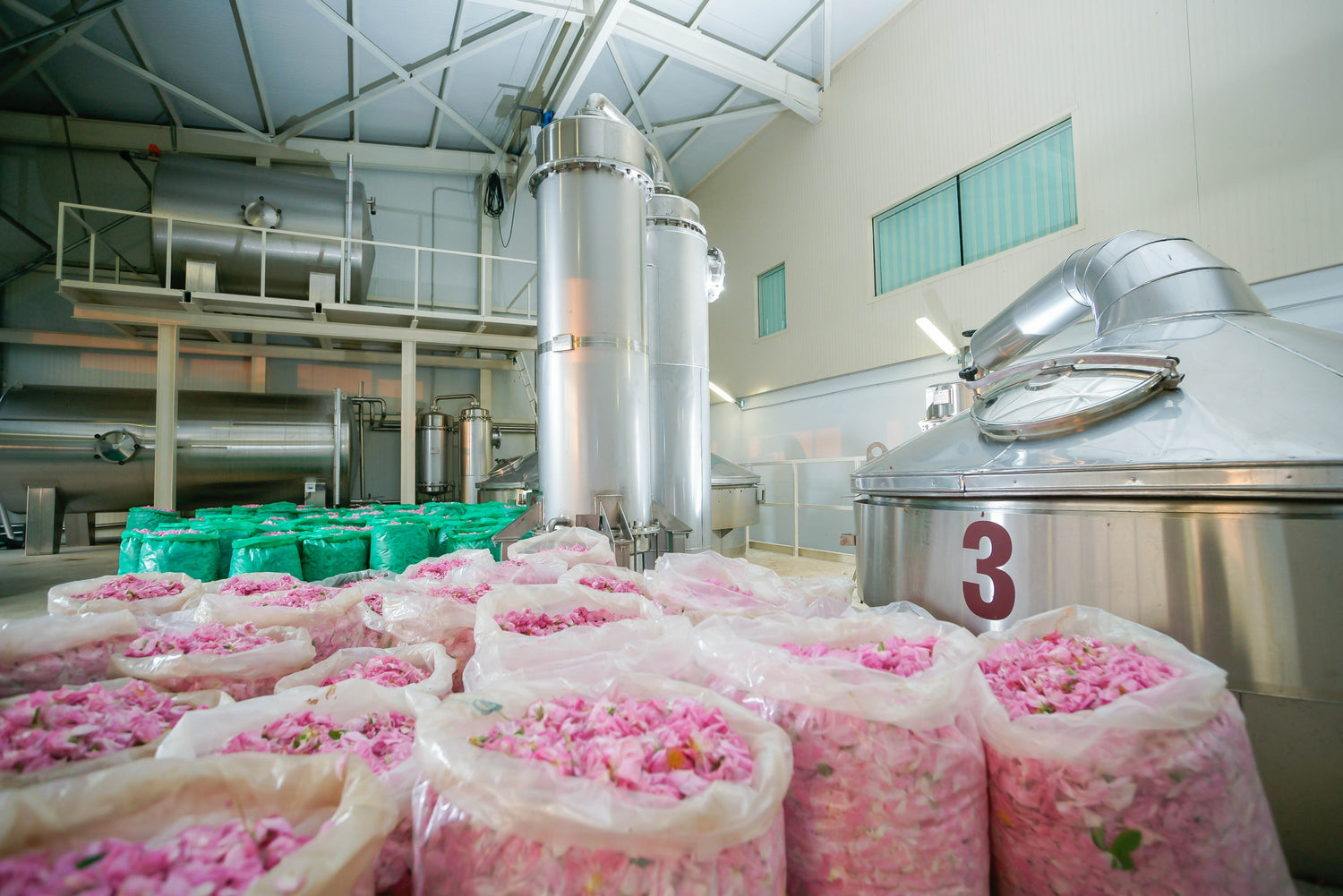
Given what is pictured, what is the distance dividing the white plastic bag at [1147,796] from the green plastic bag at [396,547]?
2.47 metres

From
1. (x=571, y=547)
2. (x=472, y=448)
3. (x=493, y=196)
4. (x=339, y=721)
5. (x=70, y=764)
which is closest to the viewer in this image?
(x=70, y=764)

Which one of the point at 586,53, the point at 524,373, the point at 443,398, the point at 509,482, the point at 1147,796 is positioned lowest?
the point at 1147,796

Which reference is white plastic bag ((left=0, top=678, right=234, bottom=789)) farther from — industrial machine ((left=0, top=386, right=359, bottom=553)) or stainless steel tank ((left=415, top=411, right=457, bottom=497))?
stainless steel tank ((left=415, top=411, right=457, bottom=497))

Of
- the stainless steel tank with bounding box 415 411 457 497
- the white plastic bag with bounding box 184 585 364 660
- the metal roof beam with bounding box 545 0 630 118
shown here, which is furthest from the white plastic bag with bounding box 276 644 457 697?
the stainless steel tank with bounding box 415 411 457 497

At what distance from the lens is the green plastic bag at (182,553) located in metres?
2.22

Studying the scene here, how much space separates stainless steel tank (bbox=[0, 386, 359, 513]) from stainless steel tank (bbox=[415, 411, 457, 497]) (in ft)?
2.98

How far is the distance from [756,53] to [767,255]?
2.09 metres

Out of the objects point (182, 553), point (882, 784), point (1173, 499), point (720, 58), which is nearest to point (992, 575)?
point (1173, 499)

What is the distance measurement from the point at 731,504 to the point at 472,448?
11.6 feet

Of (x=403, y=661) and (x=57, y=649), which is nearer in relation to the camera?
(x=57, y=649)

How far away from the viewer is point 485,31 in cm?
579

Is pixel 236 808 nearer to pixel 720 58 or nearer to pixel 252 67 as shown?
pixel 720 58

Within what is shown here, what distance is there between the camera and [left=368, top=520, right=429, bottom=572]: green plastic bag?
2553mm

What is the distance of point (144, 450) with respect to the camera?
562 centimetres
